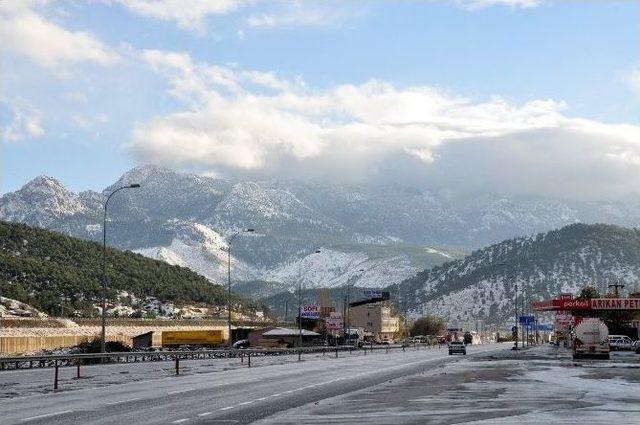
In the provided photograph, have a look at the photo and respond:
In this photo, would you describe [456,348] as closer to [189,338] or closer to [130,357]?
[130,357]

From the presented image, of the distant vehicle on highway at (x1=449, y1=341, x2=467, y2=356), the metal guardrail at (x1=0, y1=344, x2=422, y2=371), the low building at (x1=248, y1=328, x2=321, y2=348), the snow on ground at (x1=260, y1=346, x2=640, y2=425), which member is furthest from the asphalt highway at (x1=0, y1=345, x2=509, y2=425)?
the low building at (x1=248, y1=328, x2=321, y2=348)

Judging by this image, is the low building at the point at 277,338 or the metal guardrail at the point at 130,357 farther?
the low building at the point at 277,338

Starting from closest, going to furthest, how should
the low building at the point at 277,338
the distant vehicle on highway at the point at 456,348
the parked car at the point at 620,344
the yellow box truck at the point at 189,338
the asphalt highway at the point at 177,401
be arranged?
the asphalt highway at the point at 177,401, the distant vehicle on highway at the point at 456,348, the parked car at the point at 620,344, the yellow box truck at the point at 189,338, the low building at the point at 277,338

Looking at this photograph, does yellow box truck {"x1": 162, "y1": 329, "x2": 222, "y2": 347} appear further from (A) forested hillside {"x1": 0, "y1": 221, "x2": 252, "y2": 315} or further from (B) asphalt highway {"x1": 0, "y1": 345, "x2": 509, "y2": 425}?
(B) asphalt highway {"x1": 0, "y1": 345, "x2": 509, "y2": 425}

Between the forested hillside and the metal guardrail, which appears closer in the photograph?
the metal guardrail

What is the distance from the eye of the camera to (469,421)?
2348cm

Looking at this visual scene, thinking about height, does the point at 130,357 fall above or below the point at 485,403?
above

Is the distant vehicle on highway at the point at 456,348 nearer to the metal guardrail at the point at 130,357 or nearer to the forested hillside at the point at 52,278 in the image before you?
the metal guardrail at the point at 130,357

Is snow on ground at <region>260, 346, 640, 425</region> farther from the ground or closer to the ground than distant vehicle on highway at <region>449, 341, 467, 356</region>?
closer to the ground

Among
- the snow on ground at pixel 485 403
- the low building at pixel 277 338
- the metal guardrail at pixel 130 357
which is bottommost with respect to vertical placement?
the snow on ground at pixel 485 403

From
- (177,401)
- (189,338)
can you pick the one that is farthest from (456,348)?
(177,401)

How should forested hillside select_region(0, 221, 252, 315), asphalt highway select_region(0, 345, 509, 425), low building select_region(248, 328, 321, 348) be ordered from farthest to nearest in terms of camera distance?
1. forested hillside select_region(0, 221, 252, 315)
2. low building select_region(248, 328, 321, 348)
3. asphalt highway select_region(0, 345, 509, 425)

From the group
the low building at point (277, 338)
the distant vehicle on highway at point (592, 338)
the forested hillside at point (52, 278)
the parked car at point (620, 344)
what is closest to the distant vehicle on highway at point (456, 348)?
the parked car at point (620, 344)

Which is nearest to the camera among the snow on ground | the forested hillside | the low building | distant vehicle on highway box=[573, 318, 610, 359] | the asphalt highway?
the snow on ground
